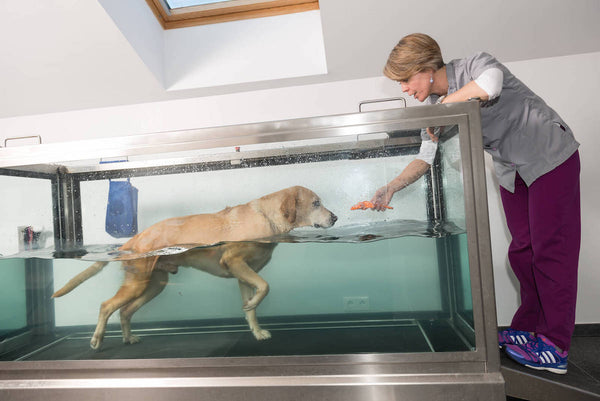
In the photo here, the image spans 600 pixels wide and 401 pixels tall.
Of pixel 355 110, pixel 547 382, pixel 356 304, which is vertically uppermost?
pixel 355 110

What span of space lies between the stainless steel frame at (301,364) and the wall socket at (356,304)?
0.55 feet

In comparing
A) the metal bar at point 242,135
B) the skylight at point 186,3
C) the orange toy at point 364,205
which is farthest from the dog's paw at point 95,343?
the skylight at point 186,3

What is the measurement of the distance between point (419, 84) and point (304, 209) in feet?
2.26

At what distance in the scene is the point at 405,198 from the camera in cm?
138

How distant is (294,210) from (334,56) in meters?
1.58

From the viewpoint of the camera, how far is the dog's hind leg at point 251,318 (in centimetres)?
142

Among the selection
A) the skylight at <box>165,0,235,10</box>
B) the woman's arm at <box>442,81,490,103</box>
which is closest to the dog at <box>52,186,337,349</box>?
the woman's arm at <box>442,81,490,103</box>

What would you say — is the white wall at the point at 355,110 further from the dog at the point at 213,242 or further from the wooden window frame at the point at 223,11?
the dog at the point at 213,242

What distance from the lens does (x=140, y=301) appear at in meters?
1.49

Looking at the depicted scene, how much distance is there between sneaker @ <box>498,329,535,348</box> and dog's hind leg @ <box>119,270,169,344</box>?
4.56 feet

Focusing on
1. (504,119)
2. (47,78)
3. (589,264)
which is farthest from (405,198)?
(47,78)

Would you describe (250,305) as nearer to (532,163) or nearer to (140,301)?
(140,301)

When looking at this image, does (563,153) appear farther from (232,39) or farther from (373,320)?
(232,39)

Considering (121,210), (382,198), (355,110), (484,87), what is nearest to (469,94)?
(484,87)
